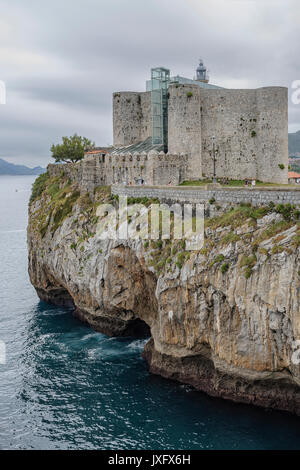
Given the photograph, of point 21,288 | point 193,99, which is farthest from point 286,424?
point 21,288

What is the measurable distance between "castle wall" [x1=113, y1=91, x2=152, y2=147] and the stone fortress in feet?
9.84

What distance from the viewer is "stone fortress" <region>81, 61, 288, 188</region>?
4775cm

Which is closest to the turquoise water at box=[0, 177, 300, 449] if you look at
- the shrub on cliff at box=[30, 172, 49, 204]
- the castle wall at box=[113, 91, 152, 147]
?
the castle wall at box=[113, 91, 152, 147]

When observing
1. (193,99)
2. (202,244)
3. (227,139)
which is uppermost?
(193,99)

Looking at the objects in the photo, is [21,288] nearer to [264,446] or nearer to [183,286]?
[183,286]

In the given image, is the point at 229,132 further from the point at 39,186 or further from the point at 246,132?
the point at 39,186

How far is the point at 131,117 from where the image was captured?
55.3 m

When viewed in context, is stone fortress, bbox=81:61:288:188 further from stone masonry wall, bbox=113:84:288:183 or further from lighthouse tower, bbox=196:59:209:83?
lighthouse tower, bbox=196:59:209:83

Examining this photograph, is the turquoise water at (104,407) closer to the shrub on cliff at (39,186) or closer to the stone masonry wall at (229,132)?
the stone masonry wall at (229,132)

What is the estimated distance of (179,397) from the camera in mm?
Result: 34156

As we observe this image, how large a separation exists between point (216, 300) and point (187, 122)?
22553mm

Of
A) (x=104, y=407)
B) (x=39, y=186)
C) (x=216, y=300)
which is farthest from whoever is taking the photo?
(x=39, y=186)

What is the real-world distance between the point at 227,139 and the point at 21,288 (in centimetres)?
3368

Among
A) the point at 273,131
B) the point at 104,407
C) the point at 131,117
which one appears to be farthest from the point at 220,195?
the point at 131,117
